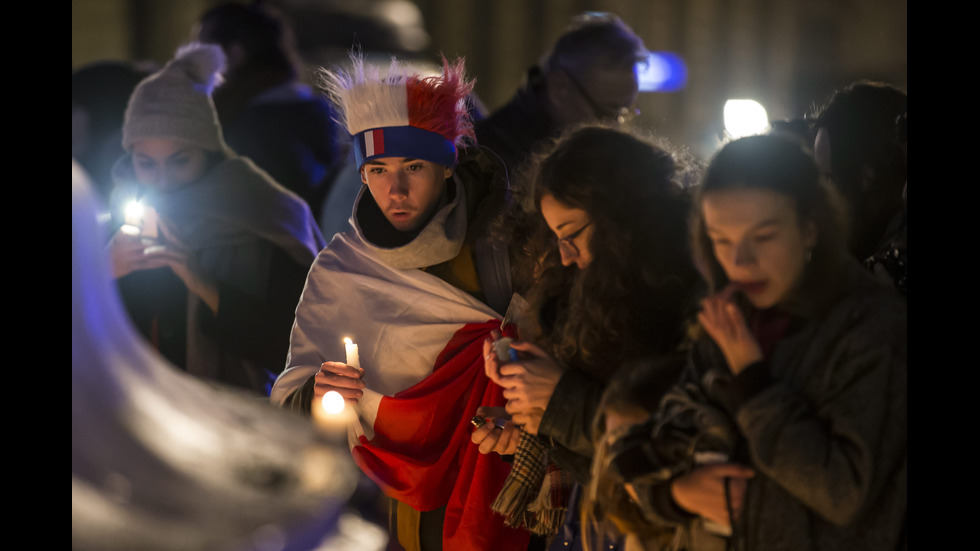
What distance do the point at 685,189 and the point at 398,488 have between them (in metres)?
1.16

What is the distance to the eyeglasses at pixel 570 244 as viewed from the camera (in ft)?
7.13

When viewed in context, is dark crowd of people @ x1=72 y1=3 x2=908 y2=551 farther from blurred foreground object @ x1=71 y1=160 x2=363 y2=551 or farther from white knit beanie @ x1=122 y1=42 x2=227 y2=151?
blurred foreground object @ x1=71 y1=160 x2=363 y2=551

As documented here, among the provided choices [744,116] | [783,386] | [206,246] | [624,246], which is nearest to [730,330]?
[783,386]

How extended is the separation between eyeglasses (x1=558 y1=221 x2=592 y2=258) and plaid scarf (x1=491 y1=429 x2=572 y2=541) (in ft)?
1.72

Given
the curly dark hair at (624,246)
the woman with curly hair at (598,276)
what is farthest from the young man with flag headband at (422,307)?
the curly dark hair at (624,246)

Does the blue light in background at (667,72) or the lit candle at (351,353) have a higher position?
the blue light in background at (667,72)

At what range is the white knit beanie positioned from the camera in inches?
143

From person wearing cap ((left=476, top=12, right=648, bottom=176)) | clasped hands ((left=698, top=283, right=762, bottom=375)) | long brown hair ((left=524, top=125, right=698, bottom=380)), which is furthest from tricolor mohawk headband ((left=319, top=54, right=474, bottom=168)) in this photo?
person wearing cap ((left=476, top=12, right=648, bottom=176))

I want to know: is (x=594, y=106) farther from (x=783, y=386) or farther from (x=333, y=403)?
(x=783, y=386)

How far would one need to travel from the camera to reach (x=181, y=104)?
3688mm

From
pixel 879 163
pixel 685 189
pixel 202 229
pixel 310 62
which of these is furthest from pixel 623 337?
pixel 310 62

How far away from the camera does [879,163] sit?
7.22ft

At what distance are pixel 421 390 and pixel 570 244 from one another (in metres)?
0.77

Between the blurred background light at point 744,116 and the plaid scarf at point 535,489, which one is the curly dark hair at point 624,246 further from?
the plaid scarf at point 535,489
